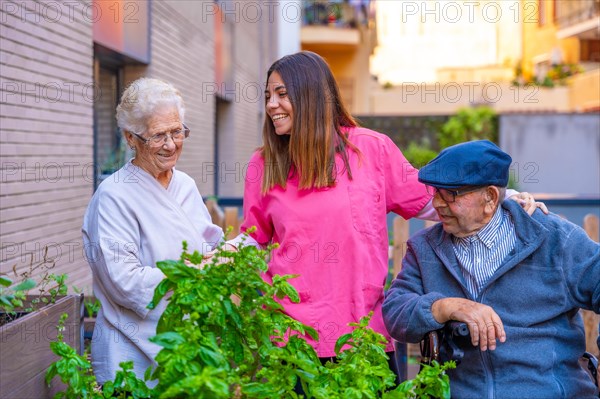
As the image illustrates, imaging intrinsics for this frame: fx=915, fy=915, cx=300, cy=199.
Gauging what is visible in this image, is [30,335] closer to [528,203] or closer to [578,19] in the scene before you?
[528,203]

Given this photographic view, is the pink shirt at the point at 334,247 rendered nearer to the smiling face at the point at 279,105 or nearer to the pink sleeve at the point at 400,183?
the pink sleeve at the point at 400,183

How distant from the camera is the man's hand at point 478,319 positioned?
9.64 ft

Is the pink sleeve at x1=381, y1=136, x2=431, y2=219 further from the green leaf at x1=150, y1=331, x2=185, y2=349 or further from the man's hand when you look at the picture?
the green leaf at x1=150, y1=331, x2=185, y2=349

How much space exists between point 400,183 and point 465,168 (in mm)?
372

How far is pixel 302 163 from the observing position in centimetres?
326

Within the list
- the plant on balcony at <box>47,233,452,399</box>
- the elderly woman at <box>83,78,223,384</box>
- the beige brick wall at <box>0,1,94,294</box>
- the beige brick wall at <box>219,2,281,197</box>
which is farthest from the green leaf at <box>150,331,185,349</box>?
the beige brick wall at <box>219,2,281,197</box>

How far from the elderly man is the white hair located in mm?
921

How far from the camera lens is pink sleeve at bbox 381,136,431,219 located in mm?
3408

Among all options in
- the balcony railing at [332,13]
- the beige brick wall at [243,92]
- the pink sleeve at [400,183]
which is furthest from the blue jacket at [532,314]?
the balcony railing at [332,13]

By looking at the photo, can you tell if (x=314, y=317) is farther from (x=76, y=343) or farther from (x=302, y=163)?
(x=76, y=343)

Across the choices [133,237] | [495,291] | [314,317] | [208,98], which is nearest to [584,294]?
[495,291]

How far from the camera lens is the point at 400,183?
11.2ft

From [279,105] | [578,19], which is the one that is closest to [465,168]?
[279,105]

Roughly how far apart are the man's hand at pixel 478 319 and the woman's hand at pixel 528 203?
0.43 meters
